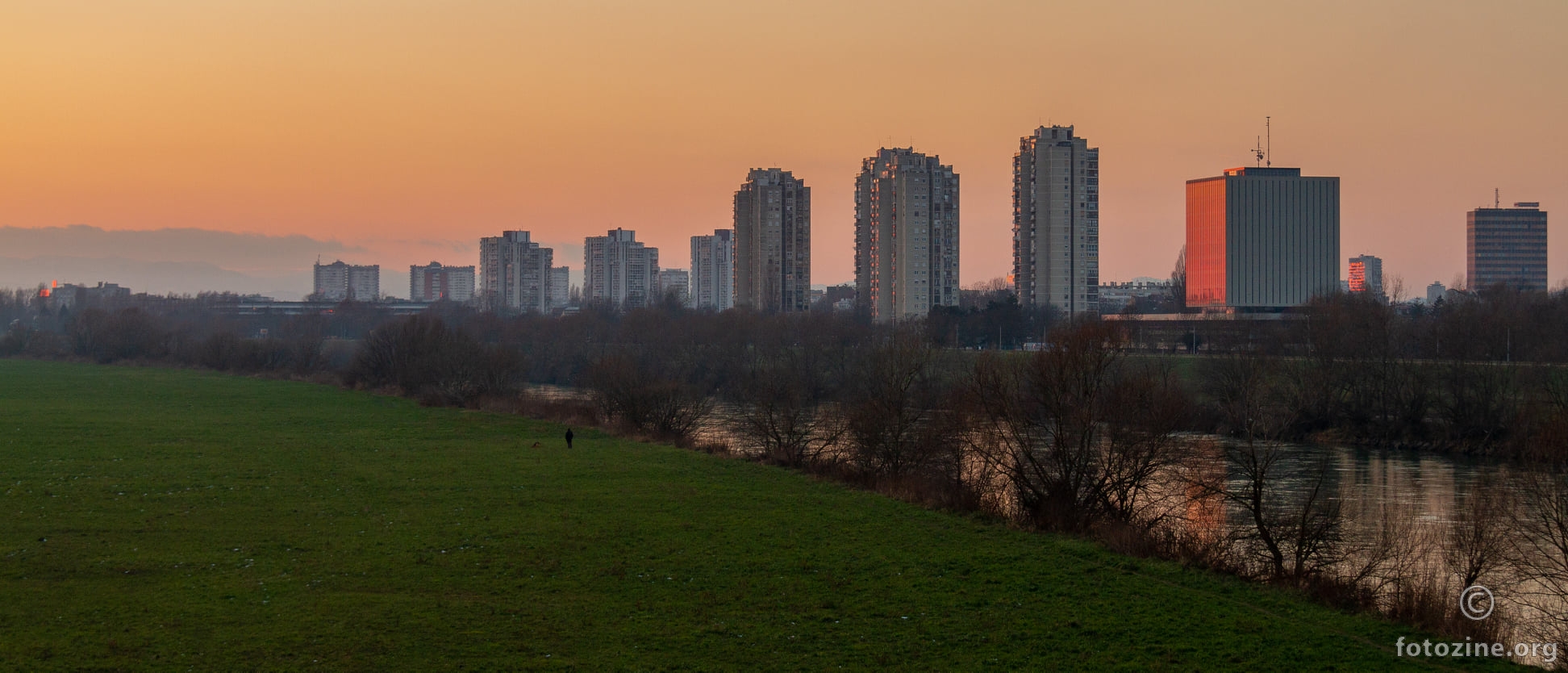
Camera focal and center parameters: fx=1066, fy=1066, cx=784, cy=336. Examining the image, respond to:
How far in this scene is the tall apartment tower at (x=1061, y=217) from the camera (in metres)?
116

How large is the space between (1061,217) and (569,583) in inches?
4277

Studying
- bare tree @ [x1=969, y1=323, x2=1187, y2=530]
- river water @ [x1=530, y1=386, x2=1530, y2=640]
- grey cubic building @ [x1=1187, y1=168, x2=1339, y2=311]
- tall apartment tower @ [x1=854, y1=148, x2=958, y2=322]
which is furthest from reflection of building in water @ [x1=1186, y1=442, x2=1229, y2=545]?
grey cubic building @ [x1=1187, y1=168, x2=1339, y2=311]

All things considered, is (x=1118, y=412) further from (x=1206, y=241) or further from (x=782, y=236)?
(x=1206, y=241)

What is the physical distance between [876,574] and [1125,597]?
371 centimetres

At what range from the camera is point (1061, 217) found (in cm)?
11750

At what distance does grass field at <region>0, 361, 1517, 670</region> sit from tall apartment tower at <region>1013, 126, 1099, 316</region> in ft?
312

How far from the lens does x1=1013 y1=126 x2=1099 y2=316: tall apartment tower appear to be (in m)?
116

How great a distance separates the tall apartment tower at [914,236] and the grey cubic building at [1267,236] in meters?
Answer: 46.6

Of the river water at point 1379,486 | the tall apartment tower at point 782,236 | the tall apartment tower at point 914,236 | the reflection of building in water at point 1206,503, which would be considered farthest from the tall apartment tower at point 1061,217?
the reflection of building in water at point 1206,503

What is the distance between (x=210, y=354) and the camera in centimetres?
8788

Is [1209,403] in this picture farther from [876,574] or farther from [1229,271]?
[1229,271]

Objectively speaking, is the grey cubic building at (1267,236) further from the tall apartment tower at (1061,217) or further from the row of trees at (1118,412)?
the row of trees at (1118,412)

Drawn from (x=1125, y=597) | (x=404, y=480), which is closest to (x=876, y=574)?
(x=1125, y=597)

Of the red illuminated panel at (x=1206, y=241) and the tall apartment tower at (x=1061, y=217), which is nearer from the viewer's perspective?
the tall apartment tower at (x=1061, y=217)
